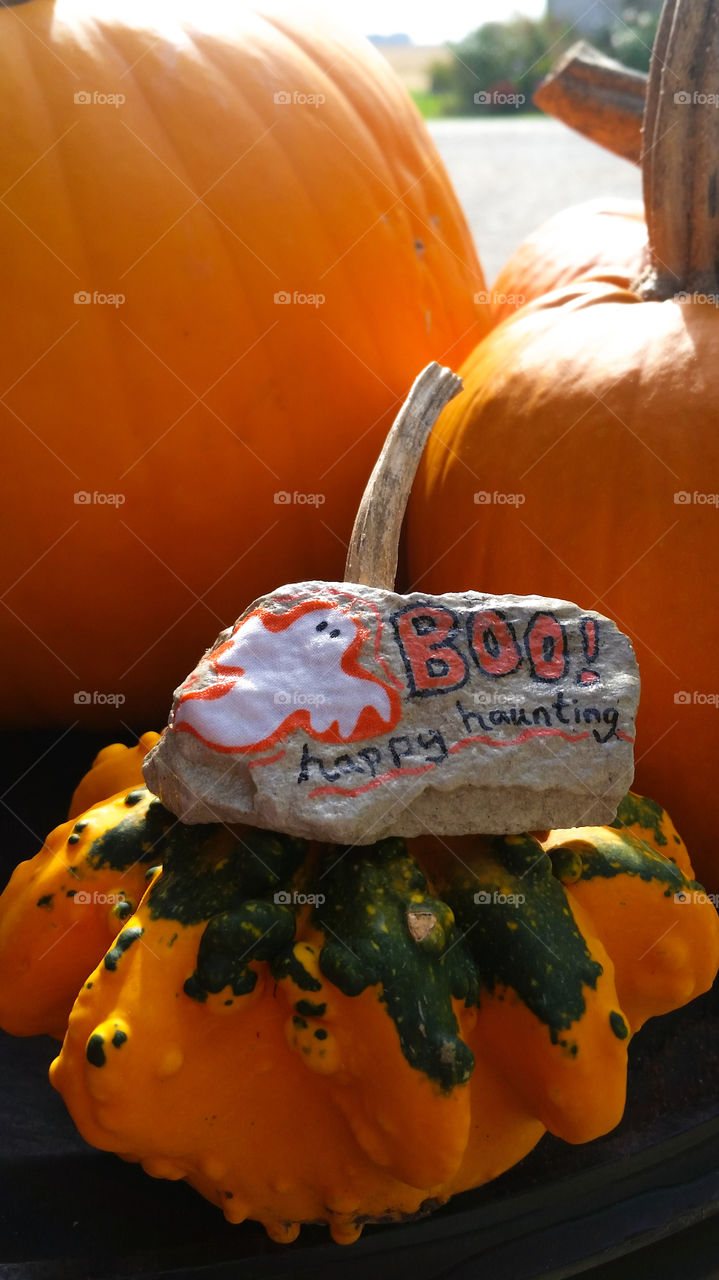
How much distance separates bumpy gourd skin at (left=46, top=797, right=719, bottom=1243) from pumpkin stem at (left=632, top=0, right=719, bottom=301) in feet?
2.41

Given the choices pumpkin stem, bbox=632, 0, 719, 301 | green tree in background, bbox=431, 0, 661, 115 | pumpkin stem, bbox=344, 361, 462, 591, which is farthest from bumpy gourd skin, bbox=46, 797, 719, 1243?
green tree in background, bbox=431, 0, 661, 115

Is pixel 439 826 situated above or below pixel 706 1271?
above

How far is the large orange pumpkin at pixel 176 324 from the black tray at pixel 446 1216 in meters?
0.52

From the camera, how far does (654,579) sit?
110 cm

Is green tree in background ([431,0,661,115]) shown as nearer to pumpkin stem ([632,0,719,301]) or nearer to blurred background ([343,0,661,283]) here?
blurred background ([343,0,661,283])

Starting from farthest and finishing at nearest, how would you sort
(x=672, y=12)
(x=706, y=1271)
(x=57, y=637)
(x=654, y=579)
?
(x=57, y=637) → (x=672, y=12) → (x=654, y=579) → (x=706, y=1271)

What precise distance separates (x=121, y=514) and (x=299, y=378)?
258mm

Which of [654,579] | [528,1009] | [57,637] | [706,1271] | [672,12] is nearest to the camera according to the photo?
[528,1009]

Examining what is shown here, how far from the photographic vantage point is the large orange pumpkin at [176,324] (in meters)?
1.21

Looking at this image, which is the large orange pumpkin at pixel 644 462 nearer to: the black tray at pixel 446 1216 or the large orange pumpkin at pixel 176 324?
the large orange pumpkin at pixel 176 324

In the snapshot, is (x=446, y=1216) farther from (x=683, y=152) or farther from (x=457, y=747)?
(x=683, y=152)

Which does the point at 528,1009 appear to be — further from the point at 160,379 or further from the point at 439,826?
the point at 160,379

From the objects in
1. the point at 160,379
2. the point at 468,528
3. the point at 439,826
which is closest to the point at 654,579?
the point at 468,528

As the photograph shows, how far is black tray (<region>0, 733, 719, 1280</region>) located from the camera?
2.84 ft
